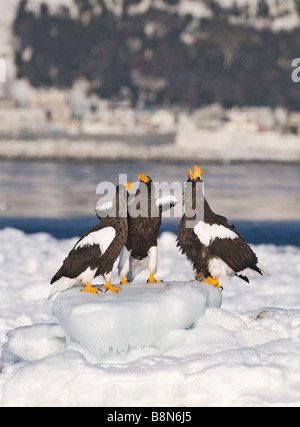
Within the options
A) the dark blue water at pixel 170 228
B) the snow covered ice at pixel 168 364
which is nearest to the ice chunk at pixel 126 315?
the snow covered ice at pixel 168 364

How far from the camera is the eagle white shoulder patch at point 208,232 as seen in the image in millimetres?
6176

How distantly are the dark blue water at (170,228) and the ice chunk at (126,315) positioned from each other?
29.5ft

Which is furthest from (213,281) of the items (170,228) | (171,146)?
(171,146)

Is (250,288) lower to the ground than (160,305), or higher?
lower

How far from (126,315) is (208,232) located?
109cm

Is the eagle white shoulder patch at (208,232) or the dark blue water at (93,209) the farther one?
the dark blue water at (93,209)

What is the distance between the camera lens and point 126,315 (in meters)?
5.44

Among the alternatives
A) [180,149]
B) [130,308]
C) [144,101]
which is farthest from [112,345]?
[144,101]

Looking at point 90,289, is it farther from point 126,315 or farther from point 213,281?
point 213,281

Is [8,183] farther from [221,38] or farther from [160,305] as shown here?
[221,38]

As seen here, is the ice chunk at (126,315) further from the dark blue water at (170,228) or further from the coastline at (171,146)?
the coastline at (171,146)

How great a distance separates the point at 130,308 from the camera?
18.0ft

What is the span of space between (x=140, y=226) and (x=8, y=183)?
26.2 meters

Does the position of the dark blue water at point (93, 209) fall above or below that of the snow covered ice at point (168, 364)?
below
